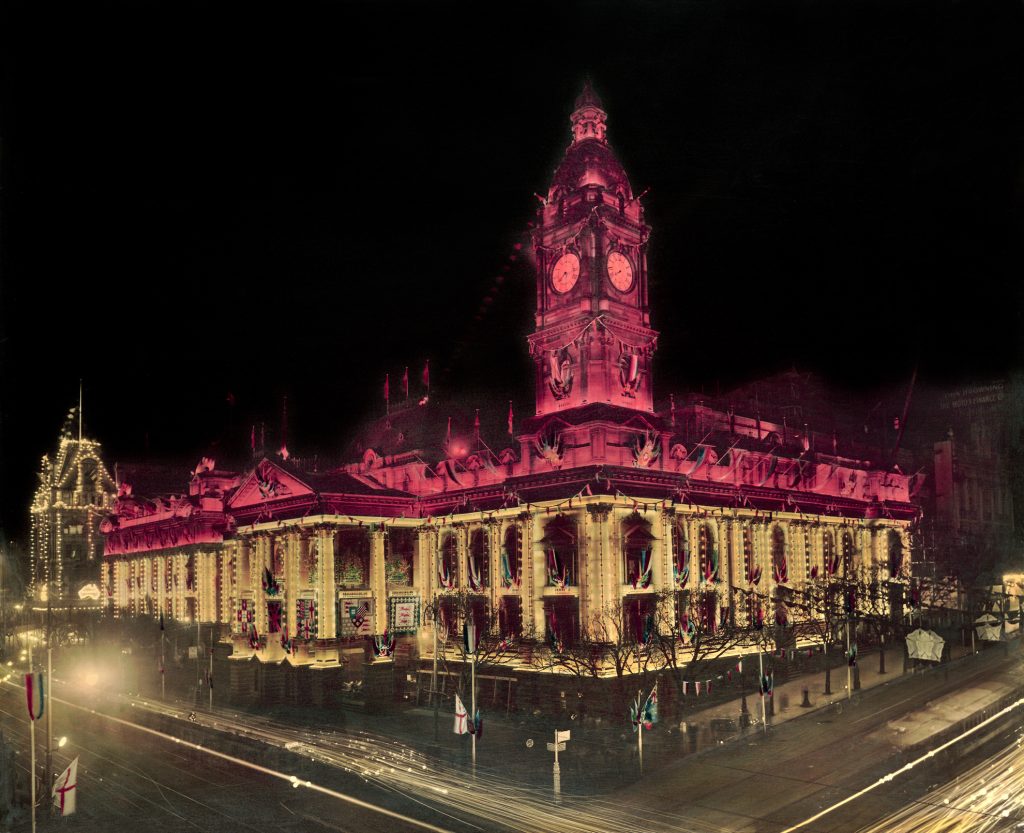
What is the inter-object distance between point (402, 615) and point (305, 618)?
7.95 metres

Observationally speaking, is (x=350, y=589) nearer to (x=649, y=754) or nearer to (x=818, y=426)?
(x=649, y=754)

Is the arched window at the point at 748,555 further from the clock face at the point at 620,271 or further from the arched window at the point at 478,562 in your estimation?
the clock face at the point at 620,271

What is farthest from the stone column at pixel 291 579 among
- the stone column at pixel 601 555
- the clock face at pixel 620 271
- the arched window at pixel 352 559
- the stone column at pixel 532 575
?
the clock face at pixel 620 271

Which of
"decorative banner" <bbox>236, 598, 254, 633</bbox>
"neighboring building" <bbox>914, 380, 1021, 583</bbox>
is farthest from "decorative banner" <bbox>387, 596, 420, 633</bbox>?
"neighboring building" <bbox>914, 380, 1021, 583</bbox>

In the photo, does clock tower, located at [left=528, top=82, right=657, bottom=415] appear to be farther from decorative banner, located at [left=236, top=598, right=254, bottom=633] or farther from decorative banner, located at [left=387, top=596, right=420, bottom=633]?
decorative banner, located at [left=236, top=598, right=254, bottom=633]

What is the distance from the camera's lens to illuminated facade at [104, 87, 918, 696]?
64.9 meters

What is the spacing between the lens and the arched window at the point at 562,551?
6397 cm

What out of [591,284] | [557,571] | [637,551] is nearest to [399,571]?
[557,571]

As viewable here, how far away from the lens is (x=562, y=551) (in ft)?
213

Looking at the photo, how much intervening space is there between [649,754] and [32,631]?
95503mm

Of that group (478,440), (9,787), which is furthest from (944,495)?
(9,787)

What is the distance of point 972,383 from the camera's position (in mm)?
68688

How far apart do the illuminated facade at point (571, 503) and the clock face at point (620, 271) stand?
178 millimetres

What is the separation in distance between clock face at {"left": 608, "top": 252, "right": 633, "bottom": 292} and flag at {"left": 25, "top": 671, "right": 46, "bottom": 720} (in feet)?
158
